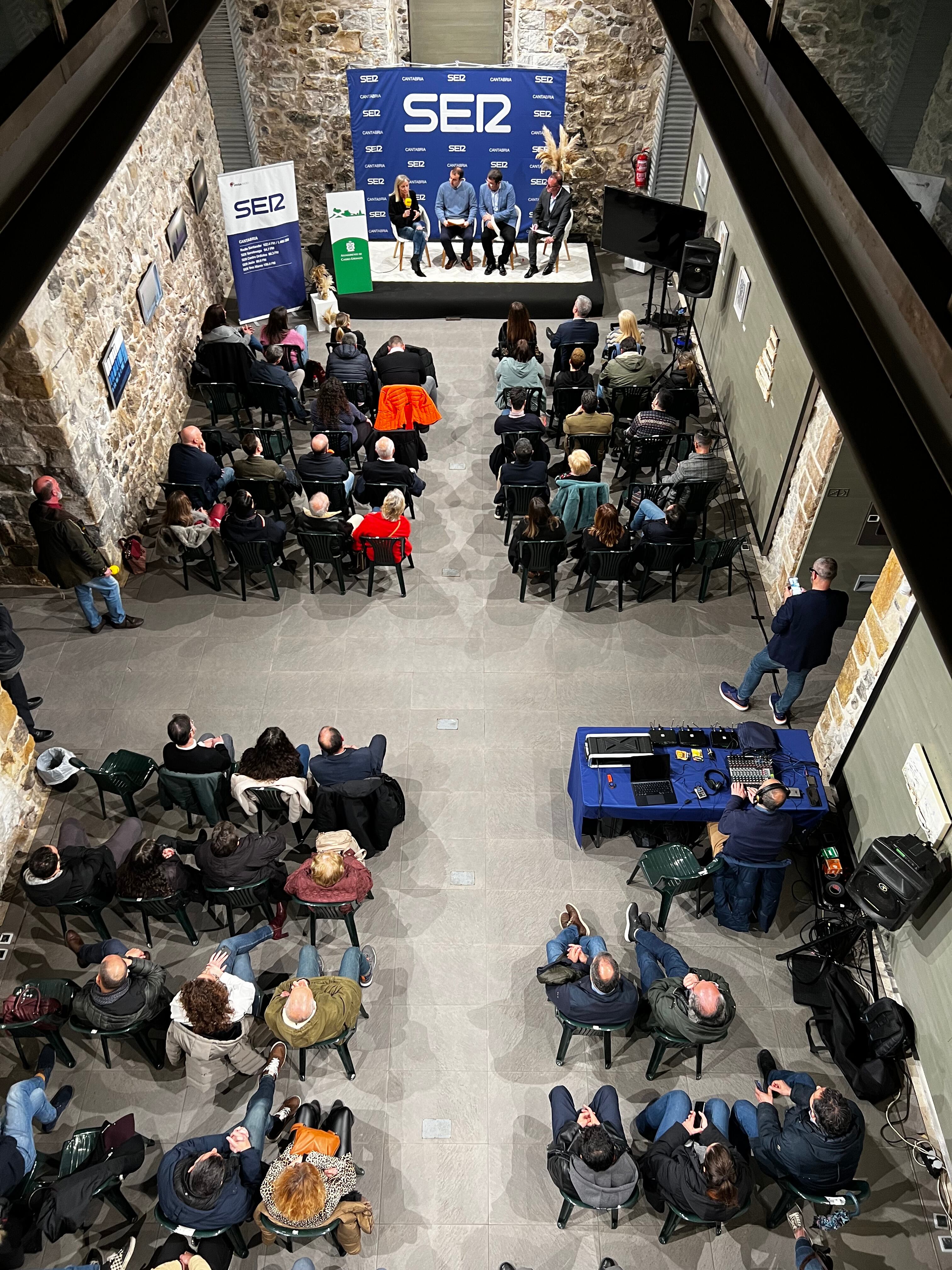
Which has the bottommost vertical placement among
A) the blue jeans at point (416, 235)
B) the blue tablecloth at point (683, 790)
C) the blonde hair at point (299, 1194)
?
the blue jeans at point (416, 235)

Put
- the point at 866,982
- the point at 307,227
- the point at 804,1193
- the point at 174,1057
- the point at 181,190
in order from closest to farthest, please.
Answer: the point at 804,1193 → the point at 174,1057 → the point at 866,982 → the point at 181,190 → the point at 307,227

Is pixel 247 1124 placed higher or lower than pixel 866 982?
higher

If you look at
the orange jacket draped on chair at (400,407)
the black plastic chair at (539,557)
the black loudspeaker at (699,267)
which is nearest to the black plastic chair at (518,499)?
the black plastic chair at (539,557)

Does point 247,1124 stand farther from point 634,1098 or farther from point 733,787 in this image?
point 733,787

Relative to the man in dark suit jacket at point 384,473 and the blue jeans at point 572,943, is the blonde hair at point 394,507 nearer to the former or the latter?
the man in dark suit jacket at point 384,473

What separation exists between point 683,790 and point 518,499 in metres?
3.29

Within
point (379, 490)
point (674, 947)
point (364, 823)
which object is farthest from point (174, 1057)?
point (379, 490)

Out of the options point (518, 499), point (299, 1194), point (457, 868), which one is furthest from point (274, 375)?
point (299, 1194)

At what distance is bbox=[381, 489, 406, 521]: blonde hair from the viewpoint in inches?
315

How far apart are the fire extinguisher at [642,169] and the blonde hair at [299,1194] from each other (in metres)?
11.6

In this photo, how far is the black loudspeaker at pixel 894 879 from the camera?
209 inches

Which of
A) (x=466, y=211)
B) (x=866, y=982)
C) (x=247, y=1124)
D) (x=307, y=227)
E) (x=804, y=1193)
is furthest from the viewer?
(x=307, y=227)

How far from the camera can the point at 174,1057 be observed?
216 inches

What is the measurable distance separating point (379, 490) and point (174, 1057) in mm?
4833
